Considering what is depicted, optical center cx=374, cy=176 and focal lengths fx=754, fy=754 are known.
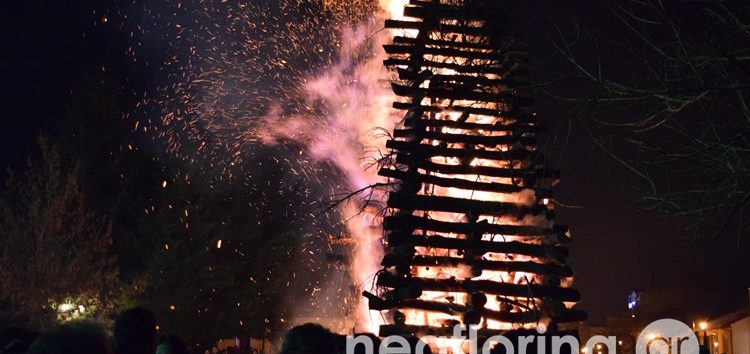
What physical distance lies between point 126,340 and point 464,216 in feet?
30.0

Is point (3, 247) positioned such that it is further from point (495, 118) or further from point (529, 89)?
point (529, 89)

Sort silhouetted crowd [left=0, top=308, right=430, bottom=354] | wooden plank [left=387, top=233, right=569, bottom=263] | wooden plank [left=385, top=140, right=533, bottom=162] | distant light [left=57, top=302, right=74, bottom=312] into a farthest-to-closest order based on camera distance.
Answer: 1. distant light [left=57, top=302, right=74, bottom=312]
2. wooden plank [left=385, top=140, right=533, bottom=162]
3. wooden plank [left=387, top=233, right=569, bottom=263]
4. silhouetted crowd [left=0, top=308, right=430, bottom=354]

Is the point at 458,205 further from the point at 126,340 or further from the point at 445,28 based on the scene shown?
the point at 126,340

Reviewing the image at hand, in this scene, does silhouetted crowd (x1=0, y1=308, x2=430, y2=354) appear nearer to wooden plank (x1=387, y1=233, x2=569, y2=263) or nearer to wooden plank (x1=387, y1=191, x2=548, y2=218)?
wooden plank (x1=387, y1=233, x2=569, y2=263)

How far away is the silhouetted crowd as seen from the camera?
408 cm

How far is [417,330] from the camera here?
12.7 metres

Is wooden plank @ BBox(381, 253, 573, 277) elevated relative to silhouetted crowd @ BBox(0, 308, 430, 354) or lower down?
elevated

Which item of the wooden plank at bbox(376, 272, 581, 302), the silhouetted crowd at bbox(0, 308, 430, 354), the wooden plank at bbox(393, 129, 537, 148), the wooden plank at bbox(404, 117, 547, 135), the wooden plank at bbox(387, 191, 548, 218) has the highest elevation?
the wooden plank at bbox(404, 117, 547, 135)

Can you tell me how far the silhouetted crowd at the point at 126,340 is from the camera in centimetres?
408

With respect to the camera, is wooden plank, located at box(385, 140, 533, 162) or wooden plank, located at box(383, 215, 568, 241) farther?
wooden plank, located at box(385, 140, 533, 162)

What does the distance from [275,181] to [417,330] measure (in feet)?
139

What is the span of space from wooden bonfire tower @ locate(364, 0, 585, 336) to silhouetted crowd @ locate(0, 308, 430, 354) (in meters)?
5.44

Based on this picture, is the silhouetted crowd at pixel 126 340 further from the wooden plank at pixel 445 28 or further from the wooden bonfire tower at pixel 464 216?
the wooden plank at pixel 445 28

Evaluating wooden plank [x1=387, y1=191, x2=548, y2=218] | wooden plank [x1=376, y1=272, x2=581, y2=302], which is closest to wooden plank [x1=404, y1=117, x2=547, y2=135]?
wooden plank [x1=387, y1=191, x2=548, y2=218]
